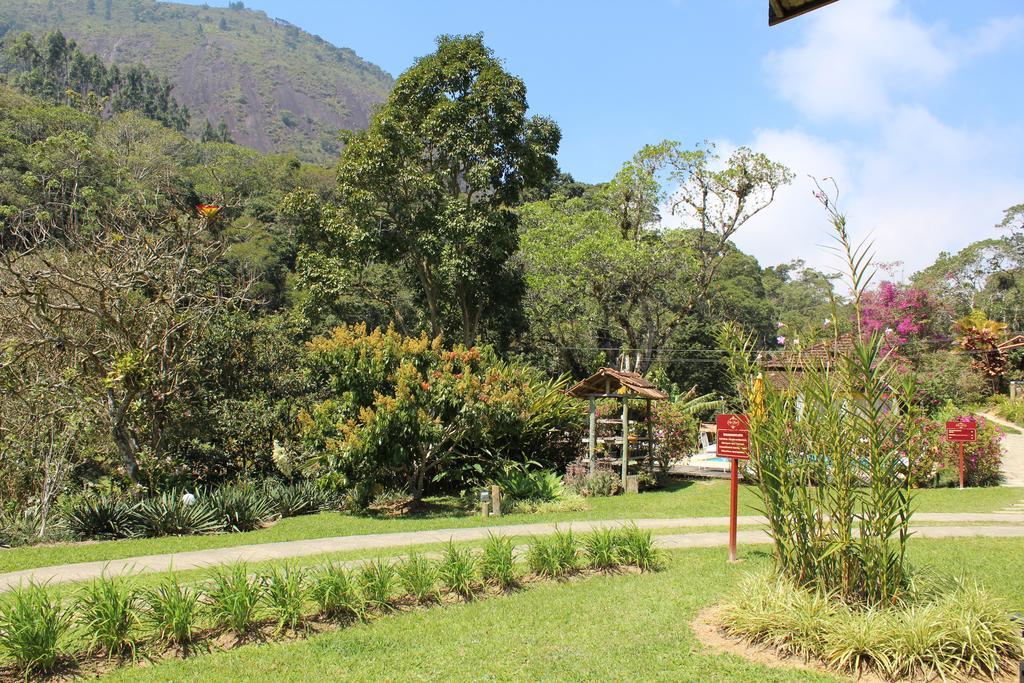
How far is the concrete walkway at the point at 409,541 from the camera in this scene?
9.63 m

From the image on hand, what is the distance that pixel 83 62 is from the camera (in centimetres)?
11312

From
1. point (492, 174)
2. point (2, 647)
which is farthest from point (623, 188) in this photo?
point (2, 647)

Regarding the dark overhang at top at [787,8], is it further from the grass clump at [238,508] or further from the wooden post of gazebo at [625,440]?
the wooden post of gazebo at [625,440]

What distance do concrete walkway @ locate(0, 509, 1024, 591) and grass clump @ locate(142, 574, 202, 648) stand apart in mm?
2386

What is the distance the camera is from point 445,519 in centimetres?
1417

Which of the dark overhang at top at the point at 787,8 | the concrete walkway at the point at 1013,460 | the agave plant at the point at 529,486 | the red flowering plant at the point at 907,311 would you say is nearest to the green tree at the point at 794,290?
the red flowering plant at the point at 907,311

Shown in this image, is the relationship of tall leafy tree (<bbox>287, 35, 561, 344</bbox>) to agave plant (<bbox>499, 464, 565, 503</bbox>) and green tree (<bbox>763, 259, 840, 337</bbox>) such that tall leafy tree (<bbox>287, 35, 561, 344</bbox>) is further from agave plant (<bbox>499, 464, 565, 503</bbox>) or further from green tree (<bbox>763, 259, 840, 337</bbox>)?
green tree (<bbox>763, 259, 840, 337</bbox>)

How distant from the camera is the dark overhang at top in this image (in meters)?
3.15

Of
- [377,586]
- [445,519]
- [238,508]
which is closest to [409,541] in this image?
[445,519]

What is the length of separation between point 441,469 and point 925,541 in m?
9.39

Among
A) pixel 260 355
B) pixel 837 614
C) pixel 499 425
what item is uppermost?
pixel 260 355

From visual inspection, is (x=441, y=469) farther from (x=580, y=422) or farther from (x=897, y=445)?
(x=897, y=445)

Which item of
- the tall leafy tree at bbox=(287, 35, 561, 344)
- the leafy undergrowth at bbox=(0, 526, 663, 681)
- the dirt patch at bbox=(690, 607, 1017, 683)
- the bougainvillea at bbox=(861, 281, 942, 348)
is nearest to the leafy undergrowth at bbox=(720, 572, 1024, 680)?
the dirt patch at bbox=(690, 607, 1017, 683)

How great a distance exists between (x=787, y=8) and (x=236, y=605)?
6.34 meters
